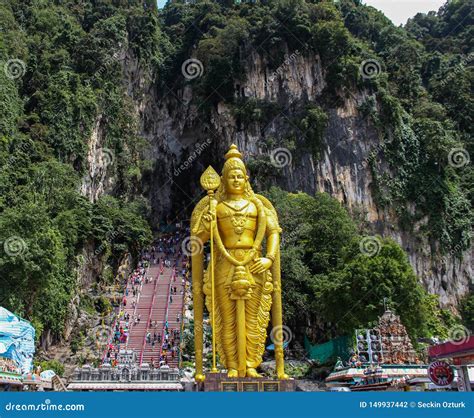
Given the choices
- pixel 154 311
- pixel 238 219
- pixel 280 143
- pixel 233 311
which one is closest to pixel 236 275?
pixel 233 311

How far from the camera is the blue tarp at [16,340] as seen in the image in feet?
34.9

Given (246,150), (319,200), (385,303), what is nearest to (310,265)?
(319,200)

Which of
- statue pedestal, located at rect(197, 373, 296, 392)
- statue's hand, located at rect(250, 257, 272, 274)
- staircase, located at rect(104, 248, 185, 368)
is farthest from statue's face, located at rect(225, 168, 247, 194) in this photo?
staircase, located at rect(104, 248, 185, 368)

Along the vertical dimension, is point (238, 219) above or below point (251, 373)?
above

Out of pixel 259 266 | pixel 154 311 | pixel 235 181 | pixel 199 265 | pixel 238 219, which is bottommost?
pixel 259 266

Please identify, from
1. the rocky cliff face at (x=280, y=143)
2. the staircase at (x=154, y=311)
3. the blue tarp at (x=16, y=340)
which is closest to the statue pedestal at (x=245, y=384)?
the blue tarp at (x=16, y=340)

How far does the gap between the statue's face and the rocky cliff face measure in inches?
685

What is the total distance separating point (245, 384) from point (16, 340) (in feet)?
19.4

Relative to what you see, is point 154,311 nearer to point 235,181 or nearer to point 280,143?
point 280,143

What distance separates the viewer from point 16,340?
36.0 feet

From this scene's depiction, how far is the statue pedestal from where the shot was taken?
23.3 feet

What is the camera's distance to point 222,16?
3262 cm

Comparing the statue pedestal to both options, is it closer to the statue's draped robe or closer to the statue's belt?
the statue's draped robe

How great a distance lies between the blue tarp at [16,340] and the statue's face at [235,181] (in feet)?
18.2
